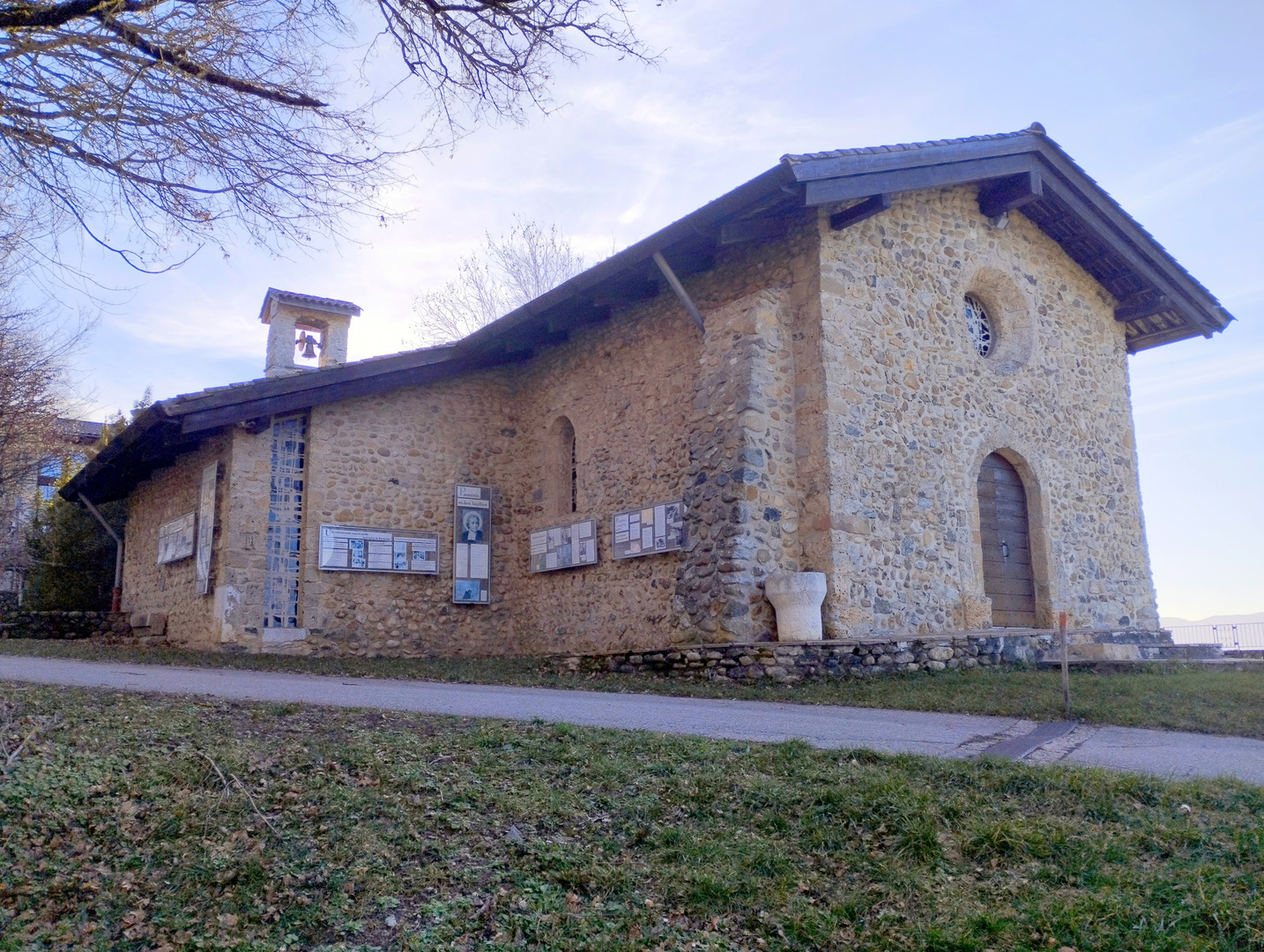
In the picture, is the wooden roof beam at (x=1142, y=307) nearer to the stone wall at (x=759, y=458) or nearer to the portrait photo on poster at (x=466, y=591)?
the stone wall at (x=759, y=458)

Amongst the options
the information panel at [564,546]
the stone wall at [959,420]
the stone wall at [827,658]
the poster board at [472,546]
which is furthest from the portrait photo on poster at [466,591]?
the stone wall at [959,420]

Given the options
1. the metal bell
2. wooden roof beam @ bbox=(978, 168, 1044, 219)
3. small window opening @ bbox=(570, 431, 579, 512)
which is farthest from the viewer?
the metal bell

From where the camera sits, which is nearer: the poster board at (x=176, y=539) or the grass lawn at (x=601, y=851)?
the grass lawn at (x=601, y=851)

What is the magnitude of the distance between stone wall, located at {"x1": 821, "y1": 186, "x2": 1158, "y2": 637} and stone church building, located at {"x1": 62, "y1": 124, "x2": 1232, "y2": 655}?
43 mm

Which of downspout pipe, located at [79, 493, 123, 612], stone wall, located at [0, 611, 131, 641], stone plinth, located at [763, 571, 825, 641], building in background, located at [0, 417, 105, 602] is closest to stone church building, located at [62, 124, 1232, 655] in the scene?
stone plinth, located at [763, 571, 825, 641]

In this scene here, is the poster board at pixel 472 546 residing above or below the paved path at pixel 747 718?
above

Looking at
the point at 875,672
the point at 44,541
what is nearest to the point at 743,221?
the point at 875,672

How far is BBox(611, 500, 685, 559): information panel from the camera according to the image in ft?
38.9

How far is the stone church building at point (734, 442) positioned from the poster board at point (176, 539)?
10cm

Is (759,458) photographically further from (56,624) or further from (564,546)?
(56,624)

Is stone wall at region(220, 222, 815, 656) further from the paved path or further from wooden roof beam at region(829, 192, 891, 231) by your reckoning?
the paved path

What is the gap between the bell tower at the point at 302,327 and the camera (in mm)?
16469

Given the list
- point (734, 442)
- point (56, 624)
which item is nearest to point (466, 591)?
point (734, 442)

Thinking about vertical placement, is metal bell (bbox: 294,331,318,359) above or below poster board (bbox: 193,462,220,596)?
above
